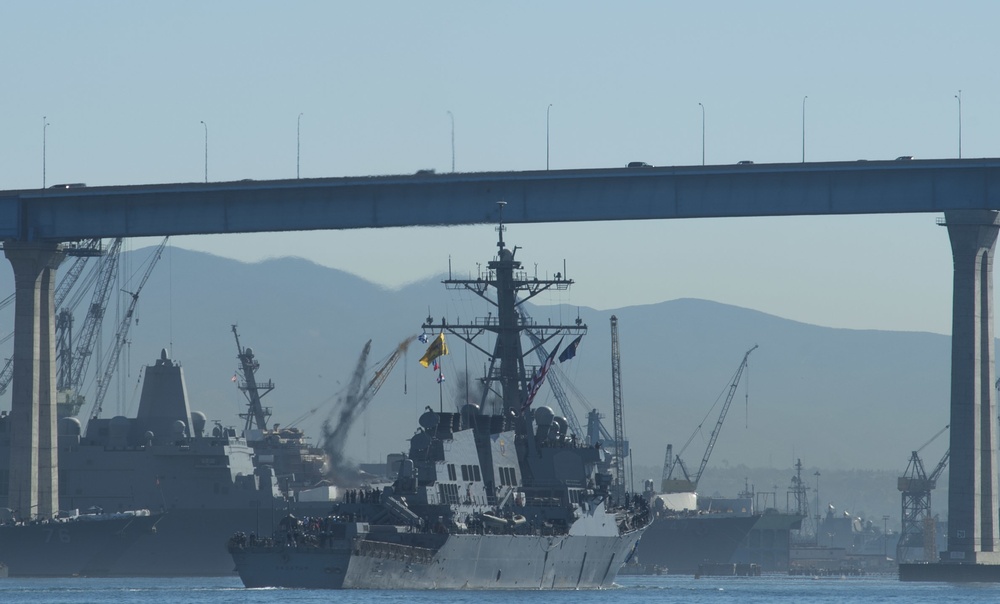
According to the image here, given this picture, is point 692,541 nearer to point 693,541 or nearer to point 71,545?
point 693,541

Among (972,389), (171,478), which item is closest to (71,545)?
(171,478)

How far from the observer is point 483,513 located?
77375 millimetres

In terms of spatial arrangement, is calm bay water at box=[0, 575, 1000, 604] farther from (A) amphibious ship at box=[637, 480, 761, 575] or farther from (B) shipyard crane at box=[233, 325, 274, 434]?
(A) amphibious ship at box=[637, 480, 761, 575]

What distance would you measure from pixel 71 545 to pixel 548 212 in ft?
117

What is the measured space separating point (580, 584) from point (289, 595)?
58.5 ft

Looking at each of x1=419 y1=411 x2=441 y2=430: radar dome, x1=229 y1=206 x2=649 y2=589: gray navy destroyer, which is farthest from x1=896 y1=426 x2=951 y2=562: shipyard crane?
x1=419 y1=411 x2=441 y2=430: radar dome

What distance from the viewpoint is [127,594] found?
257ft

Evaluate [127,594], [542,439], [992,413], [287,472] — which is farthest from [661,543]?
[127,594]

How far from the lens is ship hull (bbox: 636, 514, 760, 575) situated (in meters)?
151

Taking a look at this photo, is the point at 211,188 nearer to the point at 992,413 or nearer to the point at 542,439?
the point at 542,439

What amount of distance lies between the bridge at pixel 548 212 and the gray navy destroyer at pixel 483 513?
817 centimetres

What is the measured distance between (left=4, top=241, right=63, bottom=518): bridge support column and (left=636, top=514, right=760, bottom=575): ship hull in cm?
6033

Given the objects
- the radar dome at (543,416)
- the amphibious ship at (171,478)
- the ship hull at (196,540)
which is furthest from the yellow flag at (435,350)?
the amphibious ship at (171,478)

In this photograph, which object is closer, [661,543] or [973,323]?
[973,323]
